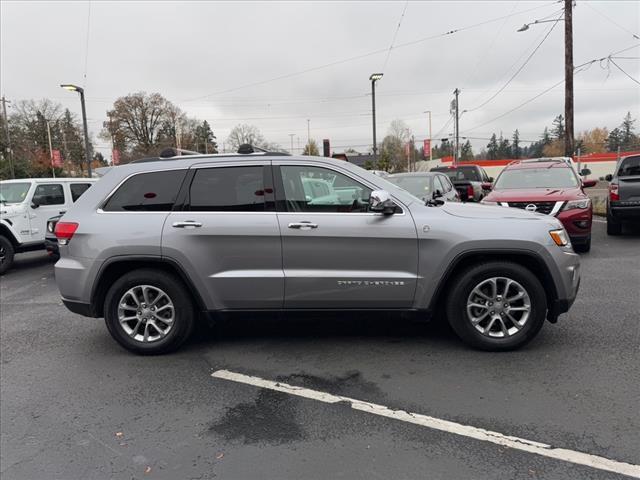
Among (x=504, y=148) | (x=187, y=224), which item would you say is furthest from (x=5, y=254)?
(x=504, y=148)

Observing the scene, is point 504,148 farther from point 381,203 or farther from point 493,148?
point 381,203

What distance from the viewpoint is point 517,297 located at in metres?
4.04

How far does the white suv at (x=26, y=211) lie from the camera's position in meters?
9.35

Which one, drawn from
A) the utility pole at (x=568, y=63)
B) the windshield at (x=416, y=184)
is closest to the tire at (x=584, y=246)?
the windshield at (x=416, y=184)

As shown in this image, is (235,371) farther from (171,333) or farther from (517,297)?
(517,297)

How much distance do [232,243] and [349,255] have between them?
1.04 metres

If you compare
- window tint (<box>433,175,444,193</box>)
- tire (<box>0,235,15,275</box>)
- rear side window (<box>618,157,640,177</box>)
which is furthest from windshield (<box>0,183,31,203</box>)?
rear side window (<box>618,157,640,177</box>)

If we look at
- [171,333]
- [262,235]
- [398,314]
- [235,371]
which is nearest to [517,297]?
[398,314]

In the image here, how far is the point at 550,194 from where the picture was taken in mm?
8328

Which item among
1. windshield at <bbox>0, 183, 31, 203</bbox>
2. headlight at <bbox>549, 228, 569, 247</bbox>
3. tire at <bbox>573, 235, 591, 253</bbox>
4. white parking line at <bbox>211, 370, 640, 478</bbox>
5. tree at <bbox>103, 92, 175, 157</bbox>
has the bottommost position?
white parking line at <bbox>211, 370, 640, 478</bbox>

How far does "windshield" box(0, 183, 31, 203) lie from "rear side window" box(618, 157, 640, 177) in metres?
12.9

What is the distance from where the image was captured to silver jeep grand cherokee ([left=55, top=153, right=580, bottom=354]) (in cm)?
400

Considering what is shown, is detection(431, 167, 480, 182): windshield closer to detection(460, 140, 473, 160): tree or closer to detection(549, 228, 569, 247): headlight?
detection(549, 228, 569, 247): headlight

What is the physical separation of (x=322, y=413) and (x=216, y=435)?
73 centimetres
